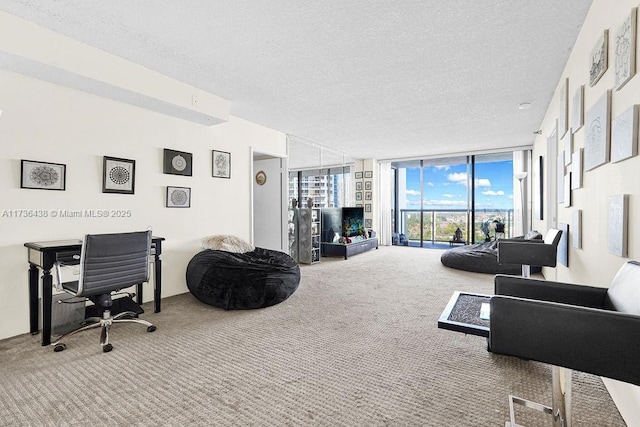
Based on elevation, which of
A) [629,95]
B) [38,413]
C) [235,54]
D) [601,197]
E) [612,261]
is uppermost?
[235,54]

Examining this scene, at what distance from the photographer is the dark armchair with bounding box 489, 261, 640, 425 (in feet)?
3.13

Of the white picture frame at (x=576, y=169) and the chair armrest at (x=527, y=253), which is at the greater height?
the white picture frame at (x=576, y=169)

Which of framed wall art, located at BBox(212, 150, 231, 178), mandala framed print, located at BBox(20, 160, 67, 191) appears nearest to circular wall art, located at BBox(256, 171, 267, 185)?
framed wall art, located at BBox(212, 150, 231, 178)

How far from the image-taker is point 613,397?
1769 millimetres

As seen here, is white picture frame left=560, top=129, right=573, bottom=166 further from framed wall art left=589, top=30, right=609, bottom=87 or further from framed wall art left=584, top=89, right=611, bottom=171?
framed wall art left=589, top=30, right=609, bottom=87

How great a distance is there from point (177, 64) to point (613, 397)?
158 inches

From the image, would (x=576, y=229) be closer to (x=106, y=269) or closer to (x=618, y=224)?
(x=618, y=224)

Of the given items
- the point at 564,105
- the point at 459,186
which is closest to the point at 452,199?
the point at 459,186

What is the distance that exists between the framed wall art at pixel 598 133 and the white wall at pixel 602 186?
0.15ft

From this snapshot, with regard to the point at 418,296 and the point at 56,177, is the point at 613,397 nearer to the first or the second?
the point at 418,296

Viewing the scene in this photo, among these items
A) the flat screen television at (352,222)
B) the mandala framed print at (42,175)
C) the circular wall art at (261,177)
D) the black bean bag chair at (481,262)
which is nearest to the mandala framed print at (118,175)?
the mandala framed print at (42,175)

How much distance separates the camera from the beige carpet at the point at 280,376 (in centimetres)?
166

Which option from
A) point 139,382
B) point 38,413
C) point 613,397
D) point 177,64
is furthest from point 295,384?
point 177,64

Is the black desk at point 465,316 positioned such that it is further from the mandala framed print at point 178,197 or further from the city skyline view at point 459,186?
the city skyline view at point 459,186
